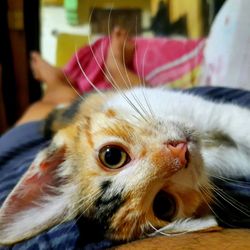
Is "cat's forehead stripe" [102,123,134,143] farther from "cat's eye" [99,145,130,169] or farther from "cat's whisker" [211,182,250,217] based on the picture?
"cat's whisker" [211,182,250,217]

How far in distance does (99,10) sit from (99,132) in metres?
1.80

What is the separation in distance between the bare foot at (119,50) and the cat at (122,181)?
1036mm

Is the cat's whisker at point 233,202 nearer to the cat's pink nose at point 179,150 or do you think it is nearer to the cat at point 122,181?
the cat at point 122,181

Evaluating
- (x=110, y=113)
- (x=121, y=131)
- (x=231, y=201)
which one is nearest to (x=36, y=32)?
(x=110, y=113)

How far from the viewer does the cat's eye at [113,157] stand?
3.07 feet

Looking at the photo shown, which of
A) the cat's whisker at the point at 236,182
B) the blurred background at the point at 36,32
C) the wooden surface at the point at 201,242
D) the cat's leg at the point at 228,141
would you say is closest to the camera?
the wooden surface at the point at 201,242

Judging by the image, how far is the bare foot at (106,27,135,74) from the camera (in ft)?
6.98

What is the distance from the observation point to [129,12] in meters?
3.03

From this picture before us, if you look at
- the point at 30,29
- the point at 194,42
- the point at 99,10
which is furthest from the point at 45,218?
the point at 30,29

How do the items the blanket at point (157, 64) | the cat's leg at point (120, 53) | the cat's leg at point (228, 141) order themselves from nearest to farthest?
the cat's leg at point (228, 141)
the cat's leg at point (120, 53)
the blanket at point (157, 64)

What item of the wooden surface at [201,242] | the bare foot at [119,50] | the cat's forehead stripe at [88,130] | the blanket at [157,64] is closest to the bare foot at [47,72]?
the blanket at [157,64]

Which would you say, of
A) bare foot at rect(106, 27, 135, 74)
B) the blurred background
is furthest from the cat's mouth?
the blurred background

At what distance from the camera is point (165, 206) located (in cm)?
96

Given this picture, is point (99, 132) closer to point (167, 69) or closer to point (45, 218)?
point (45, 218)
